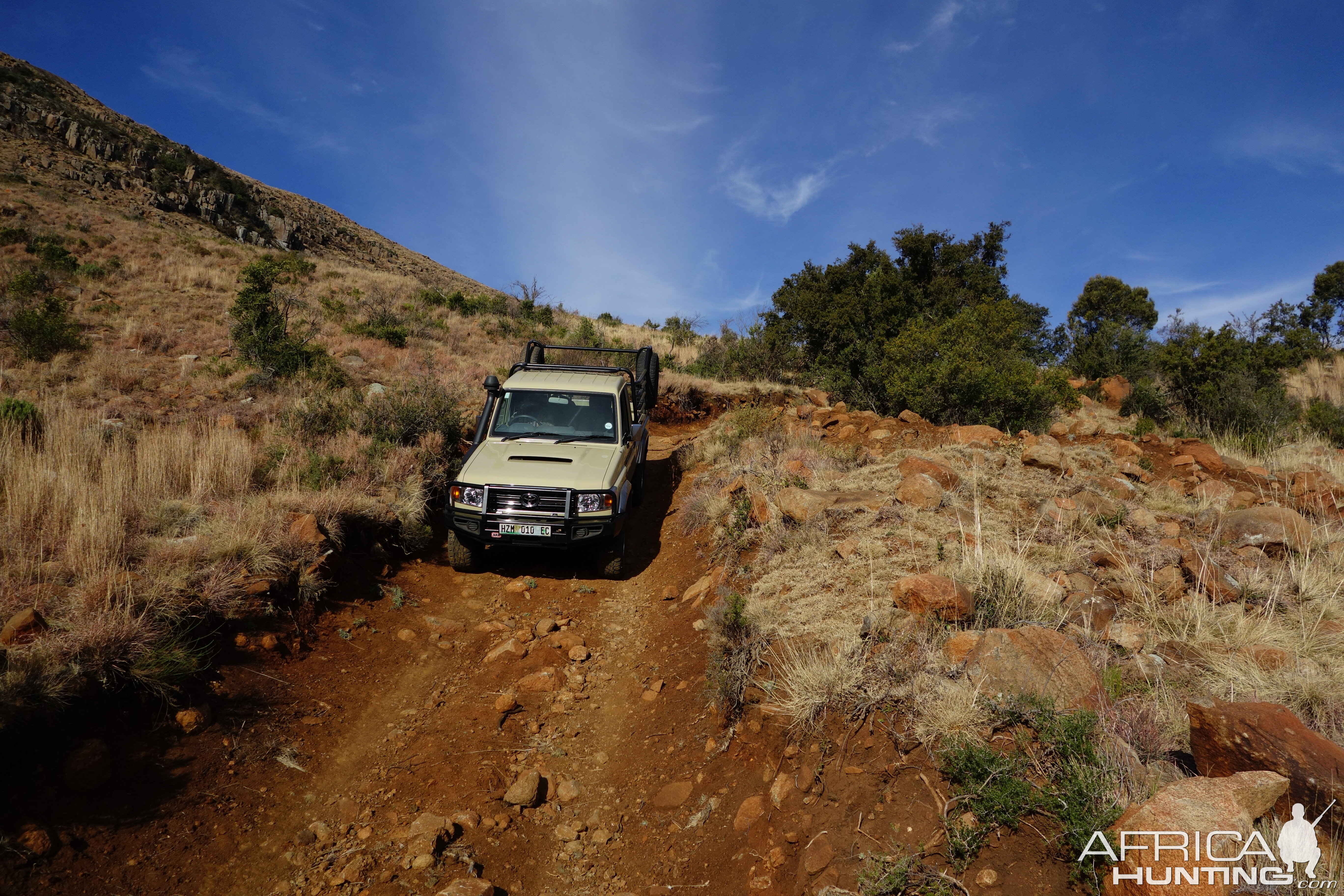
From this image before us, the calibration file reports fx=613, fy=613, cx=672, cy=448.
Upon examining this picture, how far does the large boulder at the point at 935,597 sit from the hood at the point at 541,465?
3432 millimetres

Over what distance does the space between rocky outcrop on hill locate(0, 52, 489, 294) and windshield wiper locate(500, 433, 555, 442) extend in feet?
84.6

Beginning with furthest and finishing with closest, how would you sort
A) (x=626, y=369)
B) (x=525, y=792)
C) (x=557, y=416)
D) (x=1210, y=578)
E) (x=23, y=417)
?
(x=626, y=369), (x=557, y=416), (x=23, y=417), (x=1210, y=578), (x=525, y=792)

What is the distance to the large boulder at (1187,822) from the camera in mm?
2078

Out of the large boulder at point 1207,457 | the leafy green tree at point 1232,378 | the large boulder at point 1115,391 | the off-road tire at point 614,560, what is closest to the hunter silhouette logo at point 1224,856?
the off-road tire at point 614,560

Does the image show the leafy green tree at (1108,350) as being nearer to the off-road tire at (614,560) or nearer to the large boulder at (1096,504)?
the large boulder at (1096,504)

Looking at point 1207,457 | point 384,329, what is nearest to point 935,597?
point 1207,457

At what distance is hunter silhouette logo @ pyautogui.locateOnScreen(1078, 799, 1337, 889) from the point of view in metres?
2.04

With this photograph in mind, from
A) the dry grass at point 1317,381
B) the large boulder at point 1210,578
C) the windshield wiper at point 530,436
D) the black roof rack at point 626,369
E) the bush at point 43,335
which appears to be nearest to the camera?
the large boulder at point 1210,578

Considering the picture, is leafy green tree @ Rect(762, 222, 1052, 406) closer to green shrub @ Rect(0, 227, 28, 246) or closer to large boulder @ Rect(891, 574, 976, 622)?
large boulder @ Rect(891, 574, 976, 622)

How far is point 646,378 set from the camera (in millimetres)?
9562

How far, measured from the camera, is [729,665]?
437cm

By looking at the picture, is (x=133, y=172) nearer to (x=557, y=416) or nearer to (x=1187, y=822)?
(x=557, y=416)

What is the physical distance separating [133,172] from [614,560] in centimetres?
4405

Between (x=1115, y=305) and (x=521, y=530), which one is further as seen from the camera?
(x=1115, y=305)
